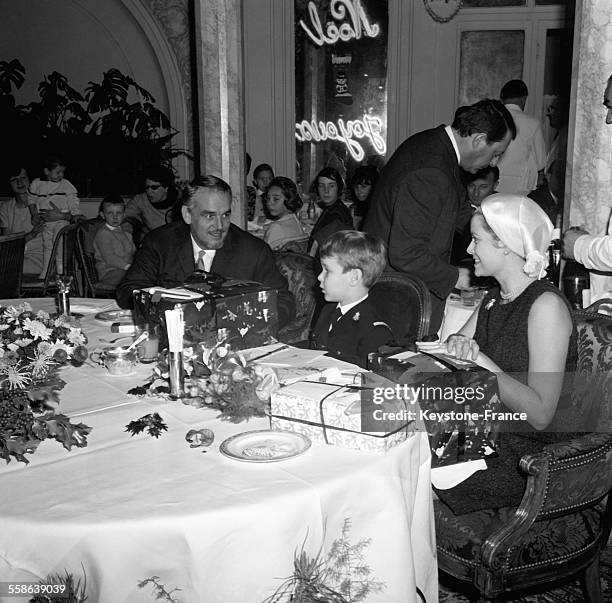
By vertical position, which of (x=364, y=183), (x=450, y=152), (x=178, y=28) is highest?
(x=178, y=28)

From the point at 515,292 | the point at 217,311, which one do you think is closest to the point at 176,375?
the point at 217,311

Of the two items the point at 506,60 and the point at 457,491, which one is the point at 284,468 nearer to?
the point at 457,491

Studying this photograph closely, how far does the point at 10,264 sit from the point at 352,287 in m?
3.14

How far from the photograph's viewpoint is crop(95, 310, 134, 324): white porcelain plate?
3.21 meters

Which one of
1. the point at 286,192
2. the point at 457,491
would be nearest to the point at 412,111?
the point at 286,192

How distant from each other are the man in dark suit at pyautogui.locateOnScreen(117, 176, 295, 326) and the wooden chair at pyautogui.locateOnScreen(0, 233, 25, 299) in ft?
6.15

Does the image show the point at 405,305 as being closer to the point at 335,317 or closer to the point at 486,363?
the point at 335,317

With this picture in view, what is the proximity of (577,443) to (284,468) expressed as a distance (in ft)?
2.61

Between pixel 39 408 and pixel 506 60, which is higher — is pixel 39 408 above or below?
below

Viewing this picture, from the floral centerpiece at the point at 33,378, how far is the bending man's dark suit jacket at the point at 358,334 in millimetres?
950

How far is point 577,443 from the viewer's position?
198cm

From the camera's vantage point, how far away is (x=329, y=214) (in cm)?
697

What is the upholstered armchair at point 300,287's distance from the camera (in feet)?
12.1

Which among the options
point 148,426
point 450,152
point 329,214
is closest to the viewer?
point 148,426
